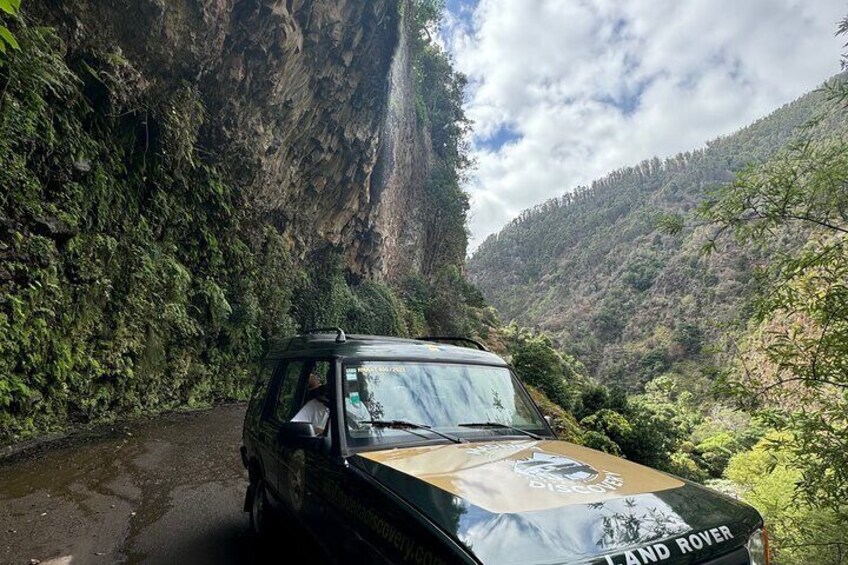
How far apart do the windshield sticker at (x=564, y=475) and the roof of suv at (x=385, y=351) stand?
102 cm

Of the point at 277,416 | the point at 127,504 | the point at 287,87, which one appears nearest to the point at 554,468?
the point at 277,416

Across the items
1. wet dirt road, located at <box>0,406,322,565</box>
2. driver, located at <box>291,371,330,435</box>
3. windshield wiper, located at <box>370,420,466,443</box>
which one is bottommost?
wet dirt road, located at <box>0,406,322,565</box>

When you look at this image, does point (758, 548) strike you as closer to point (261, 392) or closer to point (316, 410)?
point (316, 410)

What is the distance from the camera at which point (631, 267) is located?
305 feet

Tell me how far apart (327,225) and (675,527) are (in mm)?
19460

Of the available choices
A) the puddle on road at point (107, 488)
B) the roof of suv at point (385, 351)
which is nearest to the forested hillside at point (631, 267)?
the puddle on road at point (107, 488)

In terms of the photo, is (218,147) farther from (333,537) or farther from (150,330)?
(333,537)

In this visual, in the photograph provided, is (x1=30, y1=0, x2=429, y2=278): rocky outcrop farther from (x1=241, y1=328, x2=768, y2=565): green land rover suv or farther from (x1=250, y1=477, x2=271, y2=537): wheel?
(x1=241, y1=328, x2=768, y2=565): green land rover suv

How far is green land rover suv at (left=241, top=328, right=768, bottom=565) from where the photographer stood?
171 centimetres

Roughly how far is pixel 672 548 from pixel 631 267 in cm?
9924

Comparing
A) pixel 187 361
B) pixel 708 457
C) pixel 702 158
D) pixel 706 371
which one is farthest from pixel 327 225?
pixel 702 158

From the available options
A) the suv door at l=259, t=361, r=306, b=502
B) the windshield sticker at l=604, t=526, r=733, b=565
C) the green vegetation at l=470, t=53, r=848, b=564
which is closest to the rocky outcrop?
the suv door at l=259, t=361, r=306, b=502

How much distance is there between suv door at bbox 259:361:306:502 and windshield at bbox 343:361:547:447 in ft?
2.82

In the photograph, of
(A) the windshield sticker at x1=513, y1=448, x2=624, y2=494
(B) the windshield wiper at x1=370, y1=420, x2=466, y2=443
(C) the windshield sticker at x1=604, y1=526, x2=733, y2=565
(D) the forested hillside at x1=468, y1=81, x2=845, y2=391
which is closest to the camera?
(C) the windshield sticker at x1=604, y1=526, x2=733, y2=565
